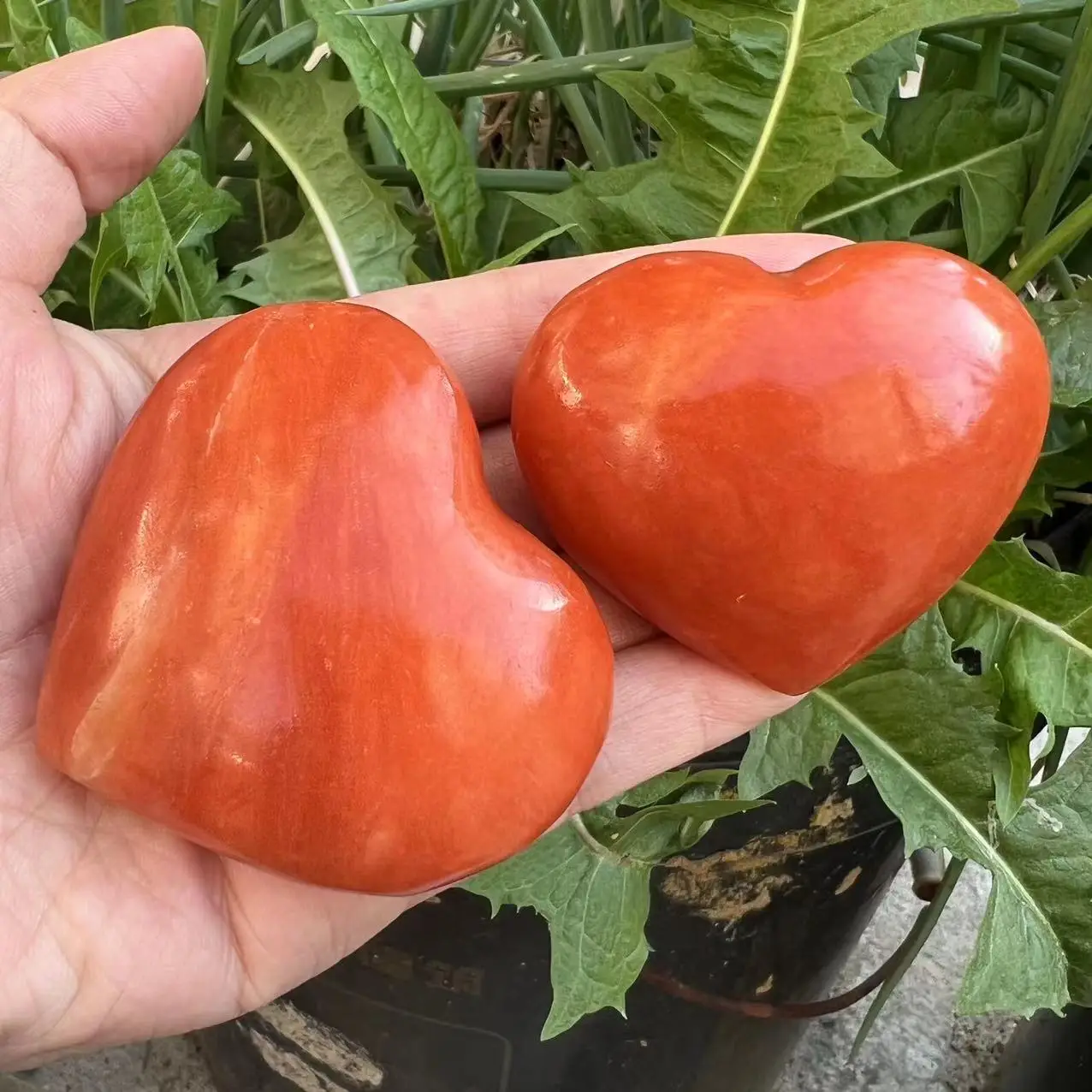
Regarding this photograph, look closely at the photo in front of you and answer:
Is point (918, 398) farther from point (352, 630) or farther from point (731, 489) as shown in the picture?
point (352, 630)

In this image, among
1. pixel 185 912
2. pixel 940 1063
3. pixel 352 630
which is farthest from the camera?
pixel 940 1063

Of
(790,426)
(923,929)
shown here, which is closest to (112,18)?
(790,426)

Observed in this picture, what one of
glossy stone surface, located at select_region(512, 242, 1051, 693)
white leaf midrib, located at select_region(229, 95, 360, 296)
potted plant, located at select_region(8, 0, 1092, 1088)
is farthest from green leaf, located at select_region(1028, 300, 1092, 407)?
white leaf midrib, located at select_region(229, 95, 360, 296)

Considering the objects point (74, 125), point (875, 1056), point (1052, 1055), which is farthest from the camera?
point (875, 1056)

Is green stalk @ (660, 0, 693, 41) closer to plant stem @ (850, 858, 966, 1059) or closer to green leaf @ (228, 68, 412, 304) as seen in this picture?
green leaf @ (228, 68, 412, 304)

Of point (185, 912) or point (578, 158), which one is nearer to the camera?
point (185, 912)

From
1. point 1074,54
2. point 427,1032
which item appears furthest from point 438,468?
point 427,1032

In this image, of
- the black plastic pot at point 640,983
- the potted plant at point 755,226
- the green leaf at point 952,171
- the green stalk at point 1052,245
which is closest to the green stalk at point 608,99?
the potted plant at point 755,226

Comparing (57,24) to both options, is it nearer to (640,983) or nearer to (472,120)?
(472,120)
